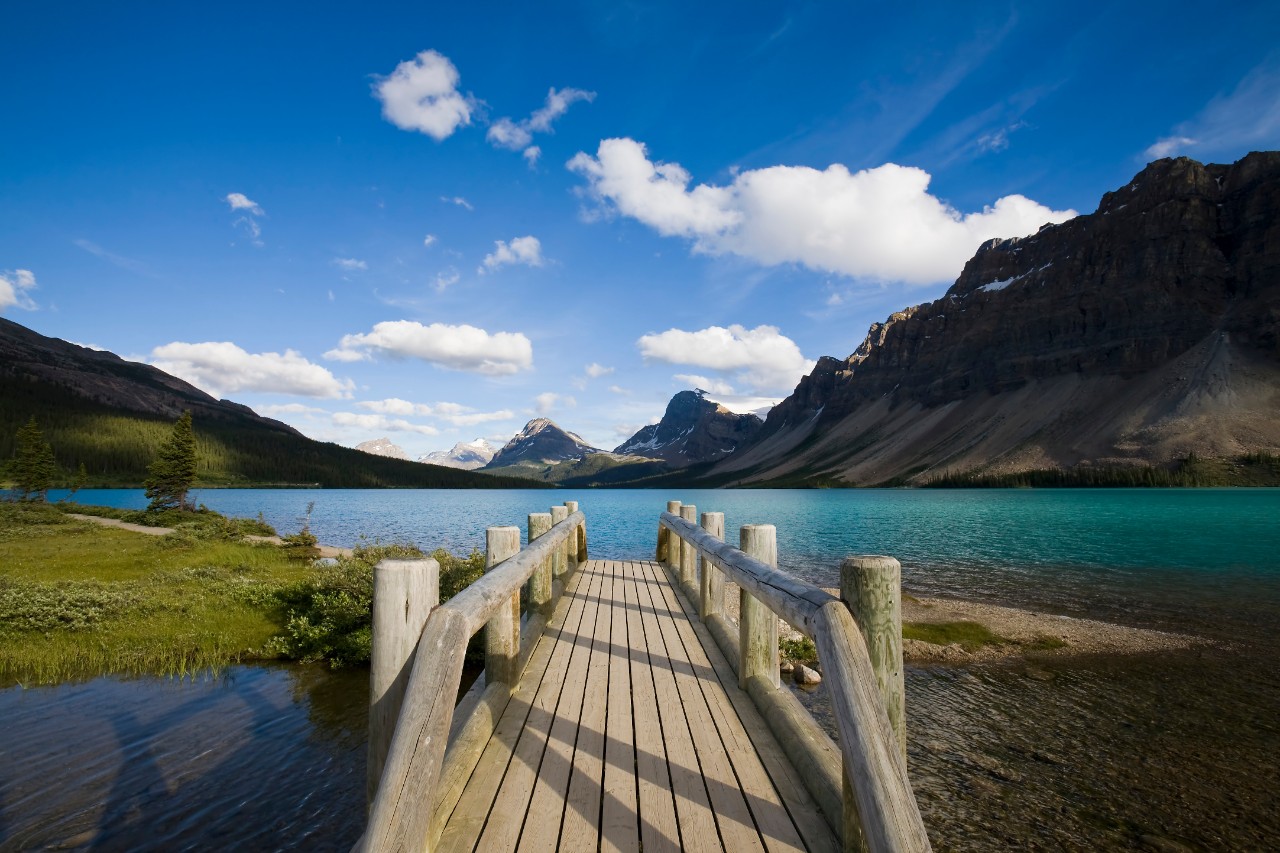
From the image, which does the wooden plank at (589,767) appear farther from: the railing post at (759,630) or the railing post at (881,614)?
the railing post at (881,614)

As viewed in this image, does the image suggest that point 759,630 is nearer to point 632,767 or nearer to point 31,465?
point 632,767

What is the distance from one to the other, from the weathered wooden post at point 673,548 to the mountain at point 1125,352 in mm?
125690

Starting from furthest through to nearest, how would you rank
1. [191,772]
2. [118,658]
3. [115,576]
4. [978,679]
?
[115,576] → [978,679] → [118,658] → [191,772]

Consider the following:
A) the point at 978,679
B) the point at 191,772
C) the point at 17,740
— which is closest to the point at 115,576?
the point at 17,740

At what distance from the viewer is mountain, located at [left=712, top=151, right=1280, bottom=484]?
11488cm

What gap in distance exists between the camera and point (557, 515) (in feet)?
38.2

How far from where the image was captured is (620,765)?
4.21m

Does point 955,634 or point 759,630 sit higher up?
point 759,630

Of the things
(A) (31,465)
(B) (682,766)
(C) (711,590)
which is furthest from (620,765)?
(A) (31,465)

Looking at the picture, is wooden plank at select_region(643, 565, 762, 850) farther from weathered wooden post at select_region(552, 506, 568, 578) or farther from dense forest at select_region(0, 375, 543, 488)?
dense forest at select_region(0, 375, 543, 488)

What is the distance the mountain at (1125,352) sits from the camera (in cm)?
11488

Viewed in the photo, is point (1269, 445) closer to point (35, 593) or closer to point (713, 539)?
point (713, 539)

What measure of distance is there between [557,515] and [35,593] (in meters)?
10.0

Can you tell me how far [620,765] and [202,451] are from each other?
18506 centimetres
